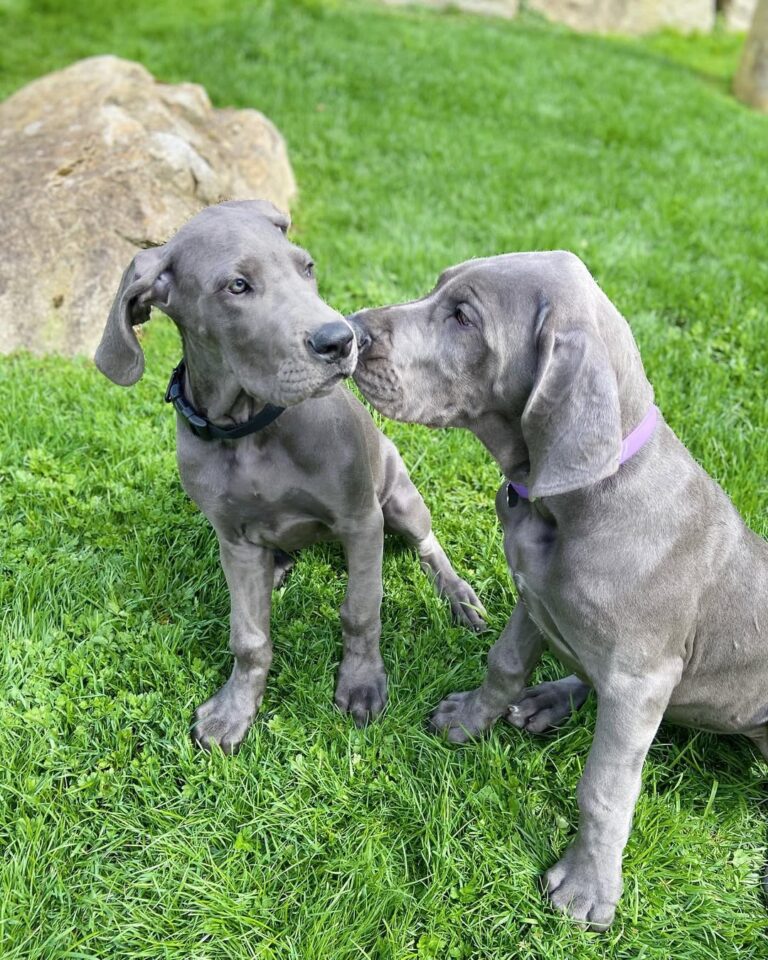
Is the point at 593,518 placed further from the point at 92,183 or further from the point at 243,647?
the point at 92,183

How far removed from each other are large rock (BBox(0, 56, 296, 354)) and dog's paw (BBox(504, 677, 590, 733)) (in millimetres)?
3777

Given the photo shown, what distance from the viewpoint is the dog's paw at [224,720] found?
11.2 ft

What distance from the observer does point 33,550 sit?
4.10 meters

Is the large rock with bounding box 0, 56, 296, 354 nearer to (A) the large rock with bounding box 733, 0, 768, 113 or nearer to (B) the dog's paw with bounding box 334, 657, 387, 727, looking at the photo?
(B) the dog's paw with bounding box 334, 657, 387, 727

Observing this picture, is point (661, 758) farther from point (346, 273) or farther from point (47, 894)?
point (346, 273)

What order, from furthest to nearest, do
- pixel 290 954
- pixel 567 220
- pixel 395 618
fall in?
pixel 567 220 < pixel 395 618 < pixel 290 954

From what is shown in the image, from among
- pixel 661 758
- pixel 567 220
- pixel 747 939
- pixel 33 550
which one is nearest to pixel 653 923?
pixel 747 939

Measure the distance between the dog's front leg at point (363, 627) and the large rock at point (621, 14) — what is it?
16002 mm

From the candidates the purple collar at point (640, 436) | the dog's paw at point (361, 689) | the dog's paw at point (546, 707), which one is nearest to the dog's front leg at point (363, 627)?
the dog's paw at point (361, 689)

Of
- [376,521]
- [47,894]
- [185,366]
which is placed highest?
[185,366]

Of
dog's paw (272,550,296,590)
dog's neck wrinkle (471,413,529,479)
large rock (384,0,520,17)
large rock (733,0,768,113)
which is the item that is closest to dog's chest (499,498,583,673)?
dog's neck wrinkle (471,413,529,479)

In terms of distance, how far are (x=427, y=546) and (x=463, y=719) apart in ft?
3.00

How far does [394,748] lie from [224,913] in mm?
857

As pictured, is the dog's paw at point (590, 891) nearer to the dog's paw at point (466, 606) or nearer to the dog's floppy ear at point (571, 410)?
the dog's paw at point (466, 606)
